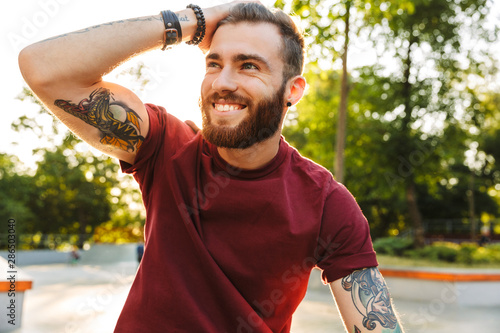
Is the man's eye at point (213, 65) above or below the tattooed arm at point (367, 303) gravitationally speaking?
above

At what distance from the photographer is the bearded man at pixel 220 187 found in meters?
1.91

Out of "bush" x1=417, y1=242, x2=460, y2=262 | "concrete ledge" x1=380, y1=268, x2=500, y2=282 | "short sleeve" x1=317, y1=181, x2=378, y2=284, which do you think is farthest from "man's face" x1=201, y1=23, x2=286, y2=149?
"bush" x1=417, y1=242, x2=460, y2=262

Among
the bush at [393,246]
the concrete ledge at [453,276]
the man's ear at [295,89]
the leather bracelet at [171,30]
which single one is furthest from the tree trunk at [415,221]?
the leather bracelet at [171,30]

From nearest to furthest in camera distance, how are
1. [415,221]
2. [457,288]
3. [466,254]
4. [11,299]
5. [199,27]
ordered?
[199,27], [11,299], [457,288], [466,254], [415,221]

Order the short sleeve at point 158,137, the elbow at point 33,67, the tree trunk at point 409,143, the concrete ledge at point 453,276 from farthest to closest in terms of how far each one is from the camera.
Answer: the tree trunk at point 409,143
the concrete ledge at point 453,276
the short sleeve at point 158,137
the elbow at point 33,67

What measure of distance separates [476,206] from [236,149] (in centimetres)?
4847

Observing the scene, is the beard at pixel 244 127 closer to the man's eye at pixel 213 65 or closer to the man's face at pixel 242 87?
the man's face at pixel 242 87

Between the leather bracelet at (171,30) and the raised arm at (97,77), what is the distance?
0.02 metres

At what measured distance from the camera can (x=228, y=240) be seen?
2020mm

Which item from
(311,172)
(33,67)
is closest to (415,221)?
(311,172)

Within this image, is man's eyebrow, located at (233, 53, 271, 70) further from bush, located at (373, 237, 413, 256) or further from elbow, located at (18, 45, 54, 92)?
bush, located at (373, 237, 413, 256)

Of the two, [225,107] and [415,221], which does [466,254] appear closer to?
[415,221]

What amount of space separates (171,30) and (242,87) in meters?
0.41

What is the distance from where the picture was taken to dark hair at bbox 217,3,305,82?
2201 mm
